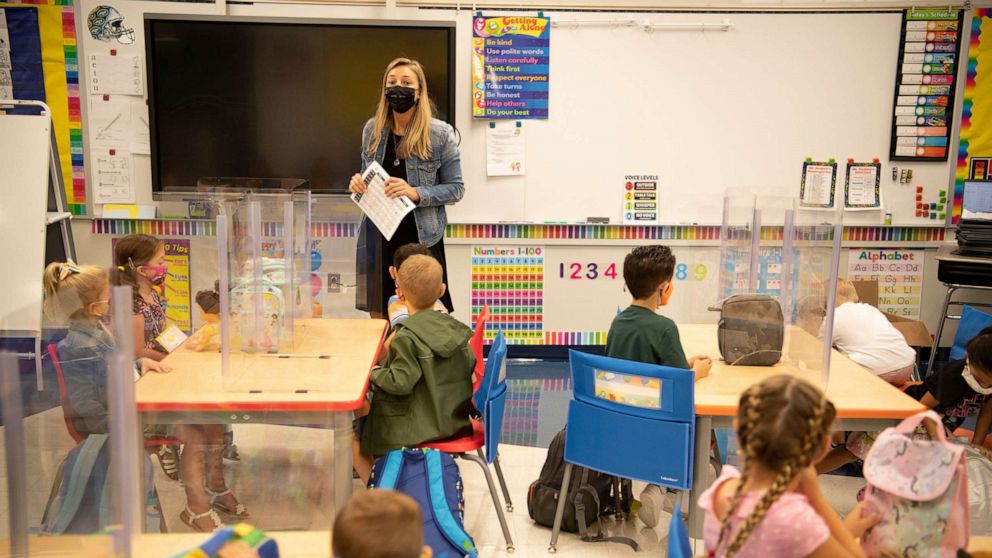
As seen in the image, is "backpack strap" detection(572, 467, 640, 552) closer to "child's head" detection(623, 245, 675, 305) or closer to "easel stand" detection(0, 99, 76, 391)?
"child's head" detection(623, 245, 675, 305)

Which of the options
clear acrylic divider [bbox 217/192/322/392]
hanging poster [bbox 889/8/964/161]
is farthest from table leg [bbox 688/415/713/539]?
hanging poster [bbox 889/8/964/161]

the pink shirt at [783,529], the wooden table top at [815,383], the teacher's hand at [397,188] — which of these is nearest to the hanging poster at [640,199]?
the teacher's hand at [397,188]

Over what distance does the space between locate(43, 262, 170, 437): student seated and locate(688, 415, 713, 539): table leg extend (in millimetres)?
1607

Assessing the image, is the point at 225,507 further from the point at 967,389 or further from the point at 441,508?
the point at 967,389

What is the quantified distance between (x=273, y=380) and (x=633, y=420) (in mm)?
1070

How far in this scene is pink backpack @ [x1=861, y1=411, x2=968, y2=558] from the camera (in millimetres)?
1659

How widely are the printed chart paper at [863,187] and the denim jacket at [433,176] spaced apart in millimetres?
2593

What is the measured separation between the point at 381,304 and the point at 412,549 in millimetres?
2269

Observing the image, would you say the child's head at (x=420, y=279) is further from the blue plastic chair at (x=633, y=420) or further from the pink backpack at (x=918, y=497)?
the pink backpack at (x=918, y=497)

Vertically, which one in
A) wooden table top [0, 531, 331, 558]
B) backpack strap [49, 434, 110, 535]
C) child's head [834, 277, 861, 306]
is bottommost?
backpack strap [49, 434, 110, 535]

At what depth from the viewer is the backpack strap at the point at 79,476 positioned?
2.12m

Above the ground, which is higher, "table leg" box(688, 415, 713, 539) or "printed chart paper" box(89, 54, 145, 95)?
"printed chart paper" box(89, 54, 145, 95)

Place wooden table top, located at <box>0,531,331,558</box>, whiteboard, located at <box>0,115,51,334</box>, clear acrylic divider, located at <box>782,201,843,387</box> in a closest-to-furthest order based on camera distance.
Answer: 1. wooden table top, located at <box>0,531,331,558</box>
2. clear acrylic divider, located at <box>782,201,843,387</box>
3. whiteboard, located at <box>0,115,51,334</box>

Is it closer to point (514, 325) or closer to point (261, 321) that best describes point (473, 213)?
point (514, 325)
